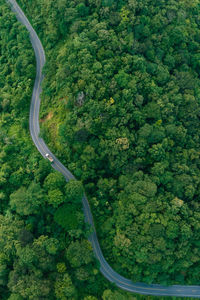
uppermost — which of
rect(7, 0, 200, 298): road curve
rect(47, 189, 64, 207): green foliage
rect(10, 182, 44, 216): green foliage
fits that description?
rect(10, 182, 44, 216): green foliage

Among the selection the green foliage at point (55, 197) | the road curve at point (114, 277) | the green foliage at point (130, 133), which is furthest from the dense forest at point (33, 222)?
the green foliage at point (130, 133)

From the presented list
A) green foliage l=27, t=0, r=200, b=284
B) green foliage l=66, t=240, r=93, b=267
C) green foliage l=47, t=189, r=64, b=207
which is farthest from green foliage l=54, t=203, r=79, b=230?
green foliage l=66, t=240, r=93, b=267

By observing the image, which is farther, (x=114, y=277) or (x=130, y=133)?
(x=114, y=277)

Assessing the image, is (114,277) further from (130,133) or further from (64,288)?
(130,133)

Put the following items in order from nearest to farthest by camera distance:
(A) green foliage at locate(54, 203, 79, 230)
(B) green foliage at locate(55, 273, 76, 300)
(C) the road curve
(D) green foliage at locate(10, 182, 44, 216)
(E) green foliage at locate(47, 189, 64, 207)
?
(B) green foliage at locate(55, 273, 76, 300) < (D) green foliage at locate(10, 182, 44, 216) < (E) green foliage at locate(47, 189, 64, 207) < (A) green foliage at locate(54, 203, 79, 230) < (C) the road curve

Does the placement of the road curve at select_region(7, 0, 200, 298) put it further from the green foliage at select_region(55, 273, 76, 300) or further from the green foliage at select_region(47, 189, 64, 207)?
the green foliage at select_region(55, 273, 76, 300)

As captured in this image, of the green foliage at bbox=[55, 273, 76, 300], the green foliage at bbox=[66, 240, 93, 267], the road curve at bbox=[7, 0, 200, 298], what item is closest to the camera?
the green foliage at bbox=[55, 273, 76, 300]

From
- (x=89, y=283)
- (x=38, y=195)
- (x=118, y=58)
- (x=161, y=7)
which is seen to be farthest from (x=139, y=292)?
(x=161, y=7)

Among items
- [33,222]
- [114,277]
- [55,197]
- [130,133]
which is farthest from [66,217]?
[130,133]

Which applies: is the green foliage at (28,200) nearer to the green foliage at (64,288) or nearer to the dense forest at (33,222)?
the dense forest at (33,222)

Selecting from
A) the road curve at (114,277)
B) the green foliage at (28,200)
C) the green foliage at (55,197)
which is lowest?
the road curve at (114,277)

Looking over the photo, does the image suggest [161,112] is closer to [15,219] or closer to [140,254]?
[140,254]

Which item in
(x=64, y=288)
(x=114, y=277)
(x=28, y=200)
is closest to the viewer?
(x=64, y=288)
